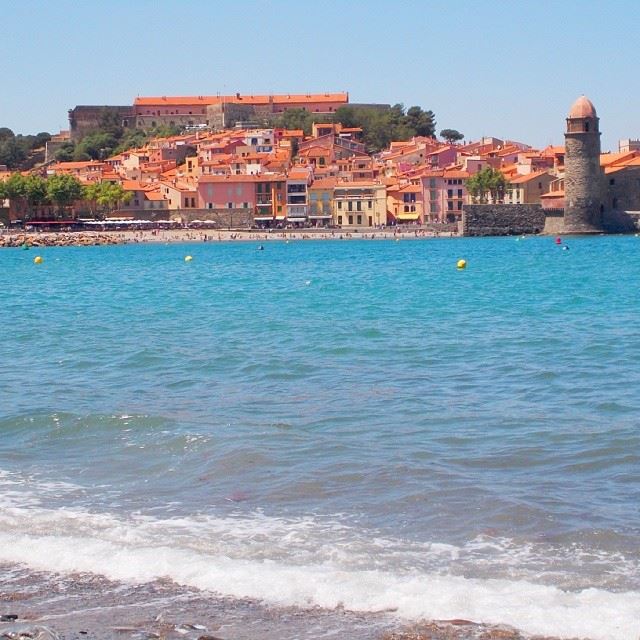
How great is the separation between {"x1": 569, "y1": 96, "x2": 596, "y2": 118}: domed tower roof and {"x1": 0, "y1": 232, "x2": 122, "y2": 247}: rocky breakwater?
30021 mm

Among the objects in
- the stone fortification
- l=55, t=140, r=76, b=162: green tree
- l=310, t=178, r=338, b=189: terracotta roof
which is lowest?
the stone fortification

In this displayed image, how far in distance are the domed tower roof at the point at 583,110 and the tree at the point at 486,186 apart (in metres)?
10.5

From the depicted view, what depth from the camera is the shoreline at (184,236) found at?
3000 inches

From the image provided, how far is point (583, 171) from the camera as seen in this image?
215ft

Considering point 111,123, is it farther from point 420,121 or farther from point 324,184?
point 324,184

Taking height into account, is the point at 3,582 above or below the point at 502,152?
below

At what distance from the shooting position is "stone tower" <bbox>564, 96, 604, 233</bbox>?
6481cm

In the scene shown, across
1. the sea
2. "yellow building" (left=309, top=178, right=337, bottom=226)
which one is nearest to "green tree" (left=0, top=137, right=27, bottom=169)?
"yellow building" (left=309, top=178, right=337, bottom=226)

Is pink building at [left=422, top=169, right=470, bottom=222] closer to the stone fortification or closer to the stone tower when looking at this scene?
the stone fortification

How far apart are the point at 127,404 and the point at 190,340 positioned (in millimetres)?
6075

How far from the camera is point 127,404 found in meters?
11.2

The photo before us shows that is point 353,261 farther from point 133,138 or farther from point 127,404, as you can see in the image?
point 133,138

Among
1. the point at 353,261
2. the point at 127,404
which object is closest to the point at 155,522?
the point at 127,404

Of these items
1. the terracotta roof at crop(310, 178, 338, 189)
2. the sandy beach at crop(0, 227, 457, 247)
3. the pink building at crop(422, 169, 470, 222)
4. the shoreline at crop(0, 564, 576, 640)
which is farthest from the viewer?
the terracotta roof at crop(310, 178, 338, 189)
